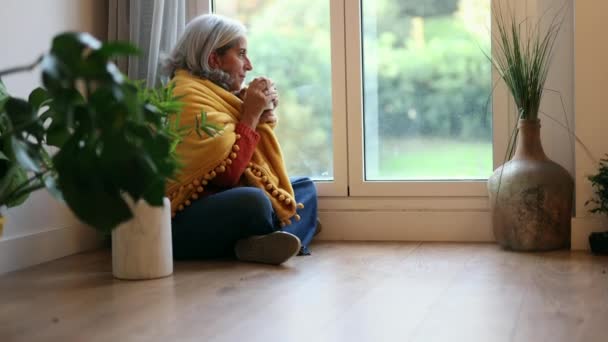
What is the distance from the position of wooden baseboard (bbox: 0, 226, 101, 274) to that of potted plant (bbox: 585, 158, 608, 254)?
5.80 ft

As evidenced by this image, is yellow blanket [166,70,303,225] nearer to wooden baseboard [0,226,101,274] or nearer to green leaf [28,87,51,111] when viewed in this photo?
wooden baseboard [0,226,101,274]

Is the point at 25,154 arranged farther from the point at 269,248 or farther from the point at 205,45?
the point at 205,45

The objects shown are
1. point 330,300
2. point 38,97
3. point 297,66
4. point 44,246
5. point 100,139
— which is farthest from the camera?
point 297,66

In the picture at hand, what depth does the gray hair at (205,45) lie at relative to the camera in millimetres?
2771

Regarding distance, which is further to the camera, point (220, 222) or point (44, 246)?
point (44, 246)

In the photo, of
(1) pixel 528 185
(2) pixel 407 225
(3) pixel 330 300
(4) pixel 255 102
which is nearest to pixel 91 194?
(3) pixel 330 300

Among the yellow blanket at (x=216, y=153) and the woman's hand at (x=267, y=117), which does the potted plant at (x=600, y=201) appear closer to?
the yellow blanket at (x=216, y=153)

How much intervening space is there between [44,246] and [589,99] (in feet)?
6.17

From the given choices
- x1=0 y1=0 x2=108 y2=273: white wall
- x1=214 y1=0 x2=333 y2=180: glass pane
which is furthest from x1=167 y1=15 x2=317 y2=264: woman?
x1=0 y1=0 x2=108 y2=273: white wall

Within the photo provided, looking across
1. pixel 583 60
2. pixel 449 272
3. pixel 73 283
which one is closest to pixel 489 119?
pixel 583 60

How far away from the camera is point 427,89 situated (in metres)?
3.03

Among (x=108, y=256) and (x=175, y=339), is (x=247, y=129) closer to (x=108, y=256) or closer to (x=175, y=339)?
(x=108, y=256)

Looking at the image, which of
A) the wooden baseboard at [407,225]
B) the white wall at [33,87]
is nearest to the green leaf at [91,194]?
the white wall at [33,87]

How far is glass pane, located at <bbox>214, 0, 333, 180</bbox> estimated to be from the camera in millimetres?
3125
